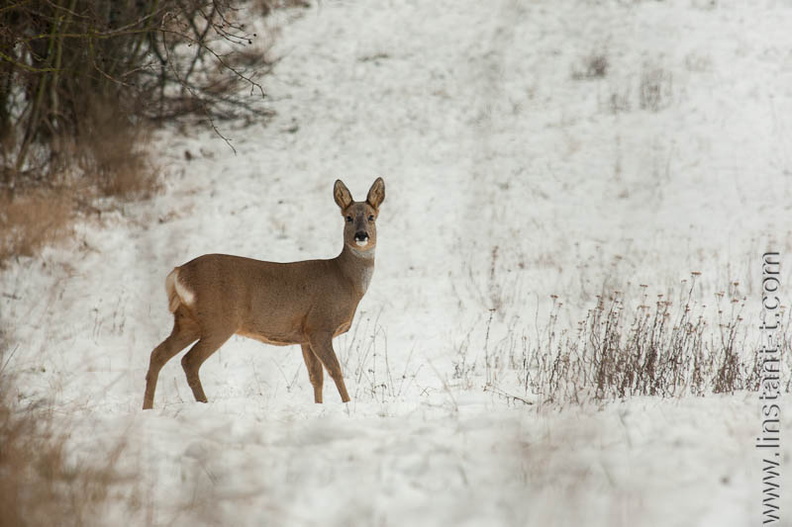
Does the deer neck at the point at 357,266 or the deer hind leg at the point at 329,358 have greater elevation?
the deer neck at the point at 357,266

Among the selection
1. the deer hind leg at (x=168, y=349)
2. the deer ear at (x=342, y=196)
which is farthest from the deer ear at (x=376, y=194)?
the deer hind leg at (x=168, y=349)

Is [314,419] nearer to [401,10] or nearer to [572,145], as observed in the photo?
[572,145]

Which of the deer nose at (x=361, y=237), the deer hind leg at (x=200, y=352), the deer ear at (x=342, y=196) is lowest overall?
the deer hind leg at (x=200, y=352)

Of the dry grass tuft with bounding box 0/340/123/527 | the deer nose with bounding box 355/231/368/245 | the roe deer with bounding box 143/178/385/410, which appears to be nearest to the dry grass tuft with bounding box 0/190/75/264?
the roe deer with bounding box 143/178/385/410

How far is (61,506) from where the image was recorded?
293 cm

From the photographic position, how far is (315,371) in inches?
240

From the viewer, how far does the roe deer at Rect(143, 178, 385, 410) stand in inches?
219

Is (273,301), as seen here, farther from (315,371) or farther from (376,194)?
(376,194)

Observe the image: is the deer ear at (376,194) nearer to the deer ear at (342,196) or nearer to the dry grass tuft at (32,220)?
the deer ear at (342,196)

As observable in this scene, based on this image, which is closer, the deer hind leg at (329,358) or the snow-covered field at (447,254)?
the snow-covered field at (447,254)

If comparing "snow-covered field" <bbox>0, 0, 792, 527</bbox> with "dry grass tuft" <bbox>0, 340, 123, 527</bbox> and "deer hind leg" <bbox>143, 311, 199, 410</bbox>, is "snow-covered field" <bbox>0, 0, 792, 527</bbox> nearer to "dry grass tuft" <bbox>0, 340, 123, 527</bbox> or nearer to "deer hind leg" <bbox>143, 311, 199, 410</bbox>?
"dry grass tuft" <bbox>0, 340, 123, 527</bbox>

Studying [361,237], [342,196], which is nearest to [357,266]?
[361,237]

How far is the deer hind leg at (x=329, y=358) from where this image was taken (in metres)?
5.70

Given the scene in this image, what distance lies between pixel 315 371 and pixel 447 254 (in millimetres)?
5566
